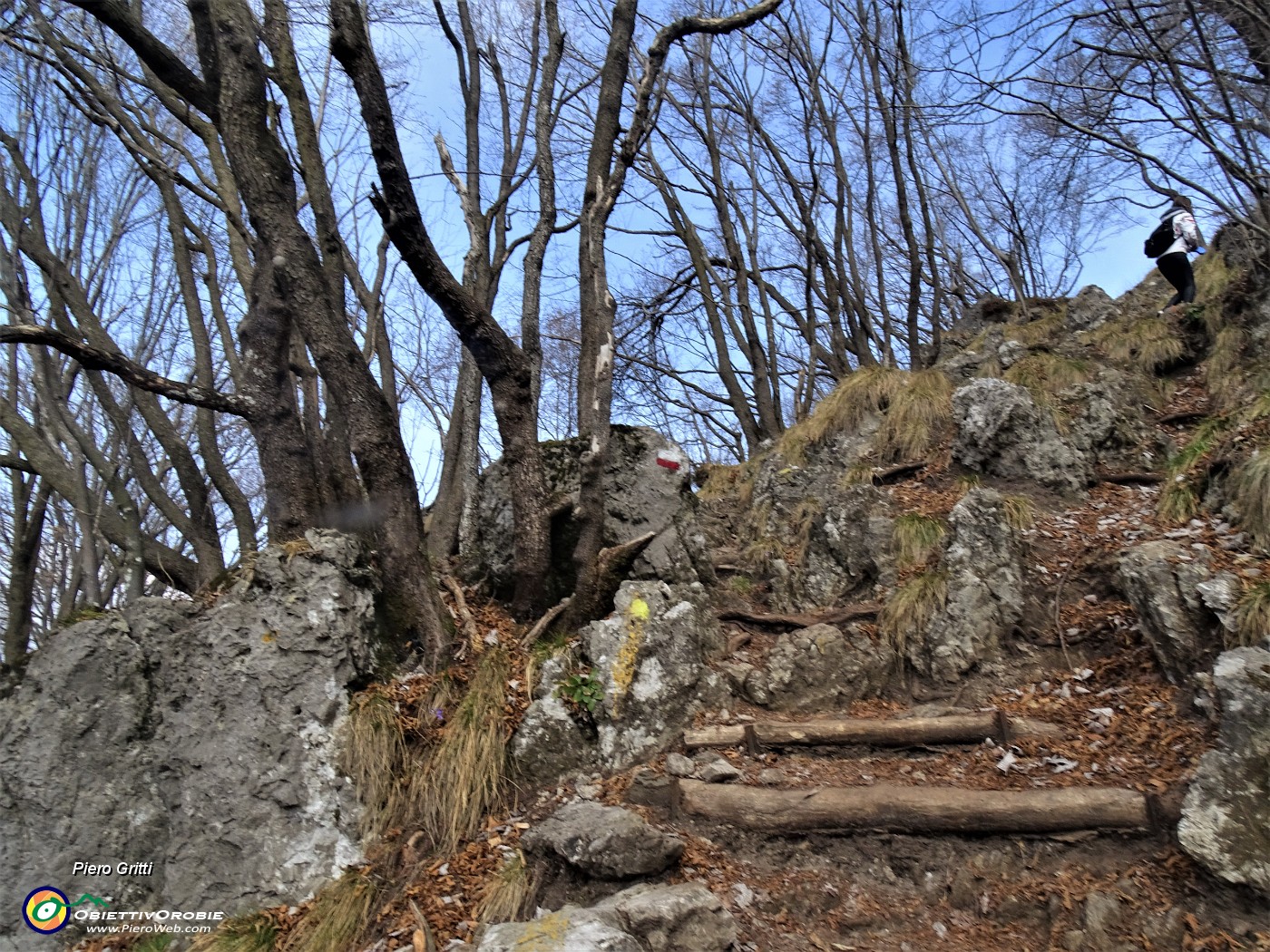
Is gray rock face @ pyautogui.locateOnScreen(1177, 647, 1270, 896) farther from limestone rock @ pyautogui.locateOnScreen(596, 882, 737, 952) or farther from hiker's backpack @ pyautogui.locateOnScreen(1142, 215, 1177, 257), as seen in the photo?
hiker's backpack @ pyautogui.locateOnScreen(1142, 215, 1177, 257)

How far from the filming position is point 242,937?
141 inches

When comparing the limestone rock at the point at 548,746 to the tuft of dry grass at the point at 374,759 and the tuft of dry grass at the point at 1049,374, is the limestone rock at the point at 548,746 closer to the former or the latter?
the tuft of dry grass at the point at 374,759

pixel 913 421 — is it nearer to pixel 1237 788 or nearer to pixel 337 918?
pixel 1237 788

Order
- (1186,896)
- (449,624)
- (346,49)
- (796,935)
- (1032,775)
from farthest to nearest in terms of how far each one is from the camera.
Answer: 1. (449,624)
2. (346,49)
3. (1032,775)
4. (796,935)
5. (1186,896)

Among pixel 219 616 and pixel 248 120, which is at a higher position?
pixel 248 120

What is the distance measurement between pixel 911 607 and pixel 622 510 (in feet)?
6.78

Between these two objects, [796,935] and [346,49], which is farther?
[346,49]

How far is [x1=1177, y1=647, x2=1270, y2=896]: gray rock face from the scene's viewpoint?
2850 mm

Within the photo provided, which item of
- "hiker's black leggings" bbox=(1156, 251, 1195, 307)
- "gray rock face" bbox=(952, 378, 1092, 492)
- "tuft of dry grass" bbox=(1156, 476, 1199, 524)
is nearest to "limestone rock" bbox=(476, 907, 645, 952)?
"tuft of dry grass" bbox=(1156, 476, 1199, 524)

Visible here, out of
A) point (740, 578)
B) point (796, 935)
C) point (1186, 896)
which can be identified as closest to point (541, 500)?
point (740, 578)

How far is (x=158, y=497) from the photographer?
585 centimetres

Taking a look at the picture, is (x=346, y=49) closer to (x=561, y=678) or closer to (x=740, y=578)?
(x=561, y=678)

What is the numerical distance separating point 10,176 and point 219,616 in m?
5.31

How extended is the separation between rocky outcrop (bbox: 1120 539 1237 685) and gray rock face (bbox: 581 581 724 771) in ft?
7.62
